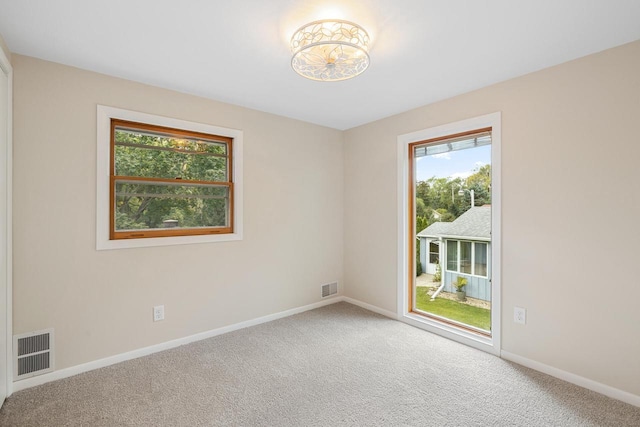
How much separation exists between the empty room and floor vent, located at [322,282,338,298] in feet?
1.98

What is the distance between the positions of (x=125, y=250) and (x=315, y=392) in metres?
1.91

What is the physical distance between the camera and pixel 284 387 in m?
2.16

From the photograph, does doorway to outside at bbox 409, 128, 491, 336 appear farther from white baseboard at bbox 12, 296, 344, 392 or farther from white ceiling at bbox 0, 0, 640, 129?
white baseboard at bbox 12, 296, 344, 392

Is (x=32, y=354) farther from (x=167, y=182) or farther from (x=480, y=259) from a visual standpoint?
(x=480, y=259)

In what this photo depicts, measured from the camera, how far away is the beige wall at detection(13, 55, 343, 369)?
7.07 feet

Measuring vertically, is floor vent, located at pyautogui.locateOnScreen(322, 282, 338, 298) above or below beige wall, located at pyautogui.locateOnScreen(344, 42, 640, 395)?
below

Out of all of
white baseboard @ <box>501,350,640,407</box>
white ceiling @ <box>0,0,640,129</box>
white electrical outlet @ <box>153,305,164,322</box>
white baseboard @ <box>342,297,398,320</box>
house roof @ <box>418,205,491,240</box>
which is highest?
white ceiling @ <box>0,0,640,129</box>

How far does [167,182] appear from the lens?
9.08 feet

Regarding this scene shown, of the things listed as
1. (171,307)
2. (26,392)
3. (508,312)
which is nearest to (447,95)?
(508,312)


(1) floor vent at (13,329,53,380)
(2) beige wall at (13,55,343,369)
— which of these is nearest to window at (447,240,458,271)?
(2) beige wall at (13,55,343,369)

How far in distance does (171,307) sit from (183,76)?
2.02 metres

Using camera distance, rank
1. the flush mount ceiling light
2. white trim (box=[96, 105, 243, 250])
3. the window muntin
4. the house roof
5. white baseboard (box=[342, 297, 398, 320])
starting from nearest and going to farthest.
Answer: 1. the flush mount ceiling light
2. white trim (box=[96, 105, 243, 250])
3. the window muntin
4. the house roof
5. white baseboard (box=[342, 297, 398, 320])

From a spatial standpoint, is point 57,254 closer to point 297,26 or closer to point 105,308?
point 105,308

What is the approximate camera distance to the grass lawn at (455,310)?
2.92 meters
